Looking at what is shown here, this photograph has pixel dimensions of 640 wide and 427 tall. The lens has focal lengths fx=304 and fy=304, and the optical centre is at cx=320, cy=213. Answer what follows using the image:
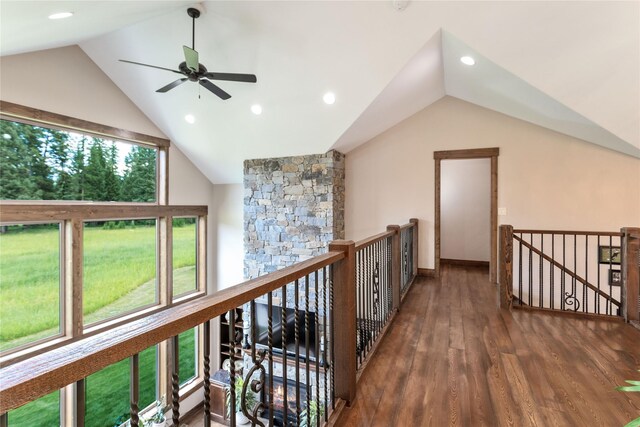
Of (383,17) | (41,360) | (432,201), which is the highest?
(383,17)

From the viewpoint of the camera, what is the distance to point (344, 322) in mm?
1927

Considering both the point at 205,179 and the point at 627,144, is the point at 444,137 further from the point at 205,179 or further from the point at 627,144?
the point at 205,179

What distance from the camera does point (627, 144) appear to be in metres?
3.86

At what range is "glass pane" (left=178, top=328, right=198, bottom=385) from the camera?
250 inches

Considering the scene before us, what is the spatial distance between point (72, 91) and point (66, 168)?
117 cm

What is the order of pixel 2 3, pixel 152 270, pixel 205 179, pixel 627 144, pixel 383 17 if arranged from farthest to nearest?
pixel 205 179, pixel 152 270, pixel 627 144, pixel 383 17, pixel 2 3

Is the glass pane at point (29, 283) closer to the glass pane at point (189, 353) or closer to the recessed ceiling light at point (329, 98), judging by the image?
the glass pane at point (189, 353)

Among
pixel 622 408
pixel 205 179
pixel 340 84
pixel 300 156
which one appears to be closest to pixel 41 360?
pixel 622 408

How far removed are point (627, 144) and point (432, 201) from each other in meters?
2.61

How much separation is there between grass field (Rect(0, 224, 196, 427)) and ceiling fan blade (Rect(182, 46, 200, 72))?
3344mm

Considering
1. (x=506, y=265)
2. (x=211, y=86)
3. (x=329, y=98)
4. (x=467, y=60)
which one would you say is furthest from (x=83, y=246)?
(x=467, y=60)

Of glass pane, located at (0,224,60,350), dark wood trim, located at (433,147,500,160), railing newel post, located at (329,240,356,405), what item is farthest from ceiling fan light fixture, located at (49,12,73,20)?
dark wood trim, located at (433,147,500,160)

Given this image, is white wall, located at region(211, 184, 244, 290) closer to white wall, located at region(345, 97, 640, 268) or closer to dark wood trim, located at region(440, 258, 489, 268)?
white wall, located at region(345, 97, 640, 268)

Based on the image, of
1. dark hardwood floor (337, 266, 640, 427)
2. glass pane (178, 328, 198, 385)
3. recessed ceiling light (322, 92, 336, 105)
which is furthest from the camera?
A: glass pane (178, 328, 198, 385)
